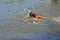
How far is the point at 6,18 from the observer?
40.6ft

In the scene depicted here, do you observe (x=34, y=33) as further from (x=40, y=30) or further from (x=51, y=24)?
(x=51, y=24)

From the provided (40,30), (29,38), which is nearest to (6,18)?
(40,30)

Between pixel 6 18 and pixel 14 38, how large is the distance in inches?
150

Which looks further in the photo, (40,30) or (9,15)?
(9,15)

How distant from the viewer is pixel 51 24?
11.0 meters

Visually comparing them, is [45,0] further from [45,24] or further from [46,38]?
[46,38]

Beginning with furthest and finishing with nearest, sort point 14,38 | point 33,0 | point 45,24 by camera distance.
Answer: point 33,0 → point 45,24 → point 14,38

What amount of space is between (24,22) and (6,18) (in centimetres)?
141

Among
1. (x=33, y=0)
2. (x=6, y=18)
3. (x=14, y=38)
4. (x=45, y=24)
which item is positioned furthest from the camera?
(x=33, y=0)

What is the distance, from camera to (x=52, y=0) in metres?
20.9

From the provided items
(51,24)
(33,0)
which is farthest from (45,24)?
(33,0)

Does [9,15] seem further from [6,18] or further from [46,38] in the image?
[46,38]

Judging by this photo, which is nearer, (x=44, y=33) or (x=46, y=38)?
(x=46, y=38)

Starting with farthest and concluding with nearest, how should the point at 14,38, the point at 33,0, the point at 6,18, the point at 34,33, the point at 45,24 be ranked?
the point at 33,0 < the point at 6,18 < the point at 45,24 < the point at 34,33 < the point at 14,38
